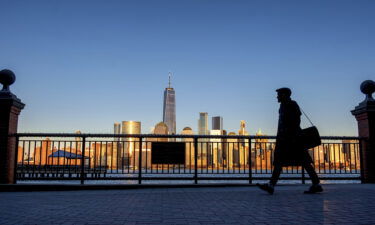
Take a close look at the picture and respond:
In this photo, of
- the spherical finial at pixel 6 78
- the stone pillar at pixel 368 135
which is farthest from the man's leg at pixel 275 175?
→ the spherical finial at pixel 6 78

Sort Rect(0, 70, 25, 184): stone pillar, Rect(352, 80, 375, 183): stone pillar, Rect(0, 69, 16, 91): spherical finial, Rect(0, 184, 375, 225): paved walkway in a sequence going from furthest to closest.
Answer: Rect(352, 80, 375, 183): stone pillar → Rect(0, 69, 16, 91): spherical finial → Rect(0, 70, 25, 184): stone pillar → Rect(0, 184, 375, 225): paved walkway

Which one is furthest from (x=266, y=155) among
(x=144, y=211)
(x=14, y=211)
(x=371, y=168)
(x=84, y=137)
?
(x=14, y=211)

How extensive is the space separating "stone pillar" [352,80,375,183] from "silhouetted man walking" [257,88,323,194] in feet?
11.8

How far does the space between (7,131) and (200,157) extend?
501 centimetres

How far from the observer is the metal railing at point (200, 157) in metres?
8.56

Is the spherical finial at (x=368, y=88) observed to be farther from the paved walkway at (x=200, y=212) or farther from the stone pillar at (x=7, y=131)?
the stone pillar at (x=7, y=131)

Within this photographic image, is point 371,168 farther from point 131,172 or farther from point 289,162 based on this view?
point 131,172

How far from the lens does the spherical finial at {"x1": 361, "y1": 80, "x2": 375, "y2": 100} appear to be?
366 inches

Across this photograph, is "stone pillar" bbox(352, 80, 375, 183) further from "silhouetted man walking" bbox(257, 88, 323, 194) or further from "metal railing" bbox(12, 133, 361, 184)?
"silhouetted man walking" bbox(257, 88, 323, 194)

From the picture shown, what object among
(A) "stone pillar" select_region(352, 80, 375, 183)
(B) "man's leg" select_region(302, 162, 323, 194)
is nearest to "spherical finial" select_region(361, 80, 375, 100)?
(A) "stone pillar" select_region(352, 80, 375, 183)

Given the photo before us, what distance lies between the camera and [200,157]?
29.9 feet

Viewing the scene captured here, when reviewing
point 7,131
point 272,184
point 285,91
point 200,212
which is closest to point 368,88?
point 285,91

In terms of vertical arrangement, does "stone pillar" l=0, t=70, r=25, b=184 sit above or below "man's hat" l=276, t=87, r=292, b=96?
below

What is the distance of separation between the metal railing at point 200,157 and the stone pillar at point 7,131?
0.18 m
